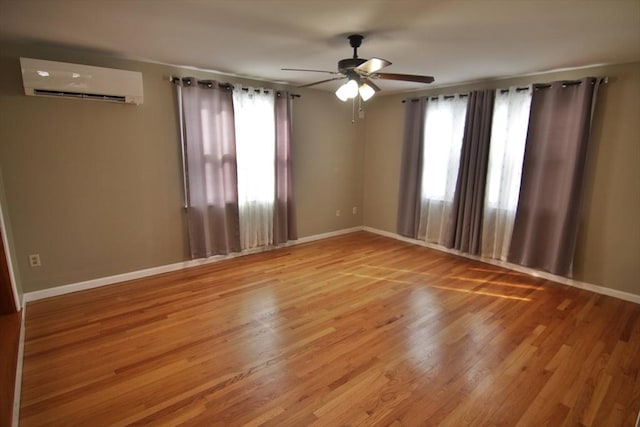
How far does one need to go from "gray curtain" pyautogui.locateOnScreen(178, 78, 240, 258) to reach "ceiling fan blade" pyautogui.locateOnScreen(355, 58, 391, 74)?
2145 millimetres

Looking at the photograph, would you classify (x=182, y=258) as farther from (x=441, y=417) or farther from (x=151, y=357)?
(x=441, y=417)

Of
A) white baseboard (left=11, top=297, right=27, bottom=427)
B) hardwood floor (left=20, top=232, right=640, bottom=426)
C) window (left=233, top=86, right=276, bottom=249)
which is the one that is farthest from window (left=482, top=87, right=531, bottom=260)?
white baseboard (left=11, top=297, right=27, bottom=427)

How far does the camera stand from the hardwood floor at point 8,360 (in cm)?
167

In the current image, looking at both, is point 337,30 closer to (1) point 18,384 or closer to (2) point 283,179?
(2) point 283,179

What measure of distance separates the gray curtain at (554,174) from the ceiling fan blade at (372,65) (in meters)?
2.36

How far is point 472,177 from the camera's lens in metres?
4.21

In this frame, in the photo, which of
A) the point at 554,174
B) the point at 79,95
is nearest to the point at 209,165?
the point at 79,95

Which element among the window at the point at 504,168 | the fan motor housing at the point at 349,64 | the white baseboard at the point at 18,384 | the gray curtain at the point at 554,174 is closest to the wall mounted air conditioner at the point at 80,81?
the white baseboard at the point at 18,384

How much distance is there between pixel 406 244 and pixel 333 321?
2.67m

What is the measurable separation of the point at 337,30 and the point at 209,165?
90.1 inches

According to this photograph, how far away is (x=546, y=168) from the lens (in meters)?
3.58

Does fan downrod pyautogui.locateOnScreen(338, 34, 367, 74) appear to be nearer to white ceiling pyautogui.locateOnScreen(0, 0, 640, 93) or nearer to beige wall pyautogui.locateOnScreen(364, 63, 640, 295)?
white ceiling pyautogui.locateOnScreen(0, 0, 640, 93)

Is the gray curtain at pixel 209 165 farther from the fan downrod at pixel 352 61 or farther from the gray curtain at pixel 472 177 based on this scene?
the gray curtain at pixel 472 177

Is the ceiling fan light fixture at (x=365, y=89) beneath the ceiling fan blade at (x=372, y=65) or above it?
beneath
